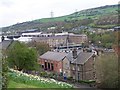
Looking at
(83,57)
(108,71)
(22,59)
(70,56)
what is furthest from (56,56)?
(108,71)

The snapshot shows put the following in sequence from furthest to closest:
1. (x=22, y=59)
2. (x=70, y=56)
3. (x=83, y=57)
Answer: (x=70, y=56) → (x=83, y=57) → (x=22, y=59)

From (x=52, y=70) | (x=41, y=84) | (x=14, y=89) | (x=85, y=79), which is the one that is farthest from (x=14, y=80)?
(x=52, y=70)

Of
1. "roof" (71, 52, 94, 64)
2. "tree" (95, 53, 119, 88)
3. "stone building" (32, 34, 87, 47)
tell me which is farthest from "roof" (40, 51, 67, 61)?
"stone building" (32, 34, 87, 47)

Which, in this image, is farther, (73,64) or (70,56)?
(70,56)

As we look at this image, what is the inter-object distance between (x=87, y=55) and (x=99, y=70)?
33.4 feet

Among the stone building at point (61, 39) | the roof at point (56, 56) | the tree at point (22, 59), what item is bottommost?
the stone building at point (61, 39)

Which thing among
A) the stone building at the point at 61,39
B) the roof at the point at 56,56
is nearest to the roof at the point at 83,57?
the roof at the point at 56,56

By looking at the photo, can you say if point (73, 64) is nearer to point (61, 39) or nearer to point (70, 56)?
point (70, 56)

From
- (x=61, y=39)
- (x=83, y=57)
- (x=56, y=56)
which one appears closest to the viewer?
(x=83, y=57)

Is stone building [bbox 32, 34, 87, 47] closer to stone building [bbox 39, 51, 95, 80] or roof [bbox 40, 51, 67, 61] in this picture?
roof [bbox 40, 51, 67, 61]

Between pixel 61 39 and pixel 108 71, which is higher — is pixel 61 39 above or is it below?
below

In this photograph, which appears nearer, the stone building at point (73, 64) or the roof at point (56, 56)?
the stone building at point (73, 64)

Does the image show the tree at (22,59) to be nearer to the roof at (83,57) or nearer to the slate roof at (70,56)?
the roof at (83,57)

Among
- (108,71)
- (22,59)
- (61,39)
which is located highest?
(22,59)
